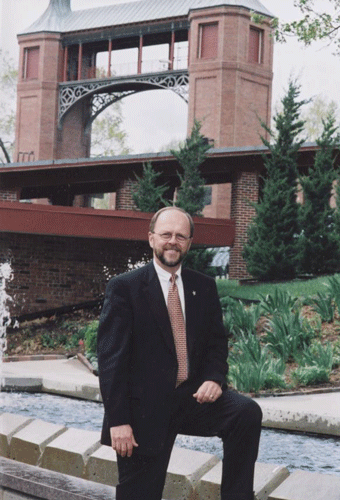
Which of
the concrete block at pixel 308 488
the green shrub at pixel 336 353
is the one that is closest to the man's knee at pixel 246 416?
the concrete block at pixel 308 488

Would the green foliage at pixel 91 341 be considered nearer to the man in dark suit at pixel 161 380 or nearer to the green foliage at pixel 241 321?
the green foliage at pixel 241 321

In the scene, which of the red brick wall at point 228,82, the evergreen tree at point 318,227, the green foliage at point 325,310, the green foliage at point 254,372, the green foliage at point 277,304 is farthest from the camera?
the red brick wall at point 228,82

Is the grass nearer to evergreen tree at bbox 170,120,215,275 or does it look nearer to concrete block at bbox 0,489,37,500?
evergreen tree at bbox 170,120,215,275

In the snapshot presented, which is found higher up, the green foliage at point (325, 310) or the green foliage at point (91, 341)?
the green foliage at point (325, 310)

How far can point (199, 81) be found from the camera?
3575 centimetres

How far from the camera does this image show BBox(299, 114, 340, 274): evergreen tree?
19.3 metres

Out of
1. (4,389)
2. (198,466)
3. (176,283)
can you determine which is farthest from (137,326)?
(4,389)

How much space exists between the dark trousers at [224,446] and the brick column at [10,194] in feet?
66.6

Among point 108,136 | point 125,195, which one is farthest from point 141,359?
point 108,136

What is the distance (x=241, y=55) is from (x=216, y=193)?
25.6 feet

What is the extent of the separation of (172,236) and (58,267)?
1380cm

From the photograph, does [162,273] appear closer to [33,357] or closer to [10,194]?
[33,357]

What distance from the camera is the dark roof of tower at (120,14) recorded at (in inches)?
1428

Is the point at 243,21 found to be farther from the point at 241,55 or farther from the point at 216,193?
the point at 216,193
